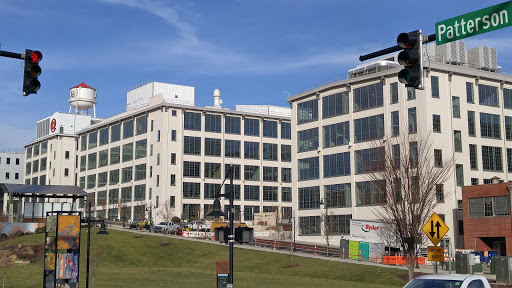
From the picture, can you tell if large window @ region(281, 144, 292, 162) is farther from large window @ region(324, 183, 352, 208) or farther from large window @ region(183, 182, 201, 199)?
large window @ region(324, 183, 352, 208)

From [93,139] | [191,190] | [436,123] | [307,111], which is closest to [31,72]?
[436,123]

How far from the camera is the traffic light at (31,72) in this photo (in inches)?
582

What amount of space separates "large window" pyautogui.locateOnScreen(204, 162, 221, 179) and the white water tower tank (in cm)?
4019

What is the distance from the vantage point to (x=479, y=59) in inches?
3159

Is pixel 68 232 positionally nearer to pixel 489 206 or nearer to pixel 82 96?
pixel 489 206

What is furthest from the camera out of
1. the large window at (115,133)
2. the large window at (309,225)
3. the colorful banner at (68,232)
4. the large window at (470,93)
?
the large window at (115,133)

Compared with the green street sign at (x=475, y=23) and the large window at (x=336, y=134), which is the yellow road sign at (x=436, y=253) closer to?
the green street sign at (x=475, y=23)

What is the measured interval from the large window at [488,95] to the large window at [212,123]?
5162 cm

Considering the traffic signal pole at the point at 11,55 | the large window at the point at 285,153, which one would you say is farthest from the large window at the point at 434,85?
the traffic signal pole at the point at 11,55

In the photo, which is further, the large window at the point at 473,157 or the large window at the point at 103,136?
the large window at the point at 103,136

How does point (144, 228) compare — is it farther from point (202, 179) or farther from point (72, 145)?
point (72, 145)

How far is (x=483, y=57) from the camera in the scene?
80.6 meters

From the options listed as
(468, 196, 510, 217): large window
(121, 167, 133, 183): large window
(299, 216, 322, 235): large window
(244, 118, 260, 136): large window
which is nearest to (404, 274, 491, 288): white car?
(468, 196, 510, 217): large window

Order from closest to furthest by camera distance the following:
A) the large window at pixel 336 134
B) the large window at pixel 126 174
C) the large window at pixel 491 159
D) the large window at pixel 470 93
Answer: the large window at pixel 491 159 → the large window at pixel 470 93 → the large window at pixel 336 134 → the large window at pixel 126 174
